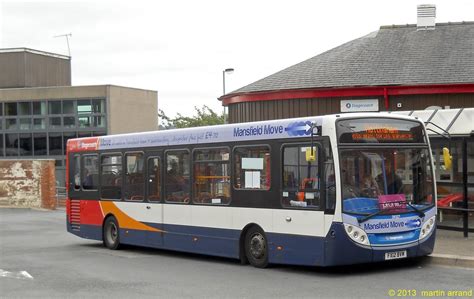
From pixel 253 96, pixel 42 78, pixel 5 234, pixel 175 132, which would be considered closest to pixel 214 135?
pixel 175 132

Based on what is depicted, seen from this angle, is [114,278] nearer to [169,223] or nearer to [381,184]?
[169,223]

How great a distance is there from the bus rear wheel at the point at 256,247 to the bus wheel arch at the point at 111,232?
501 centimetres

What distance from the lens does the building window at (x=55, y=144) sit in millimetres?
47156

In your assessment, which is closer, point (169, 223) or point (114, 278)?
point (114, 278)

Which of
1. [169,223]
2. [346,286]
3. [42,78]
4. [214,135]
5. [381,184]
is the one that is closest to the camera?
[346,286]

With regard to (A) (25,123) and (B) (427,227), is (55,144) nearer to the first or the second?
(A) (25,123)

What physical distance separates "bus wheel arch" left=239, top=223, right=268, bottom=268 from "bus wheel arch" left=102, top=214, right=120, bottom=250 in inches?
189

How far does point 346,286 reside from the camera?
10281 millimetres

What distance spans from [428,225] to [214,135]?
4340 mm

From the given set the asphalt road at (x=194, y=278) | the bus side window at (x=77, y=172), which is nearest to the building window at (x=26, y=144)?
the bus side window at (x=77, y=172)

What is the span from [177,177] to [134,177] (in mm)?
1826

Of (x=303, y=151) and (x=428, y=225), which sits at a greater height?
(x=303, y=151)

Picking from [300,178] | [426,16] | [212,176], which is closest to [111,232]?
[212,176]

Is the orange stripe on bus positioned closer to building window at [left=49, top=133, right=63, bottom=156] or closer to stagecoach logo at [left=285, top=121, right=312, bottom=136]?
stagecoach logo at [left=285, top=121, right=312, bottom=136]
